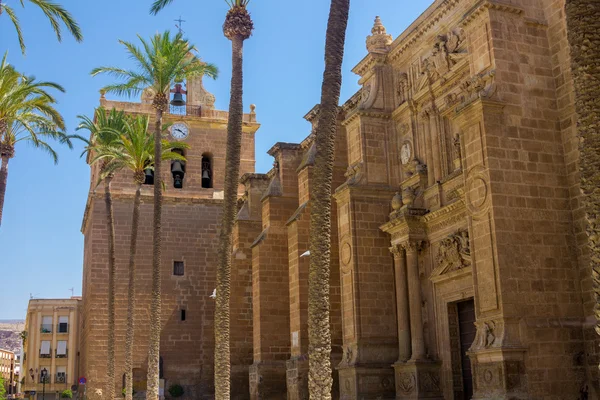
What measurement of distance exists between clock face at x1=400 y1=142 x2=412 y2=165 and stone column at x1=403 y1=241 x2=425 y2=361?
98.8 inches

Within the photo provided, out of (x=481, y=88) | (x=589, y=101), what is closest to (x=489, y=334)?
(x=481, y=88)

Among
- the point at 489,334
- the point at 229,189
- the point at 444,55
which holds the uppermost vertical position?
the point at 444,55

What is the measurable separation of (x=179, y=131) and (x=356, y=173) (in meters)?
16.5

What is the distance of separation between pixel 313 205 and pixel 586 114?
464cm

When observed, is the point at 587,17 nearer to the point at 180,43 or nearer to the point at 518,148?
the point at 518,148

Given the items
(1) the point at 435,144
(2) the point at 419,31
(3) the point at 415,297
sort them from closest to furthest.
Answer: (3) the point at 415,297 → (1) the point at 435,144 → (2) the point at 419,31

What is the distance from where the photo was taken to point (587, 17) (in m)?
8.18

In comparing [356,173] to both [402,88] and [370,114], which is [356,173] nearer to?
[370,114]

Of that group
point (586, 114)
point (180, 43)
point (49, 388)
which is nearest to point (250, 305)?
point (180, 43)

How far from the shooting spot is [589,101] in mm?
8055

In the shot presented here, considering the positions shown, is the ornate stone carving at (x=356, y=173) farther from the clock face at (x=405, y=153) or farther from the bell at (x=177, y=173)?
the bell at (x=177, y=173)

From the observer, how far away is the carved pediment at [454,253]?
16.4m

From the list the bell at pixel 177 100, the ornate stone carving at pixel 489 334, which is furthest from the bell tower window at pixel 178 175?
the ornate stone carving at pixel 489 334

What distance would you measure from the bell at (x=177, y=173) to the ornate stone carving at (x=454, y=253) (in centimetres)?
1881
